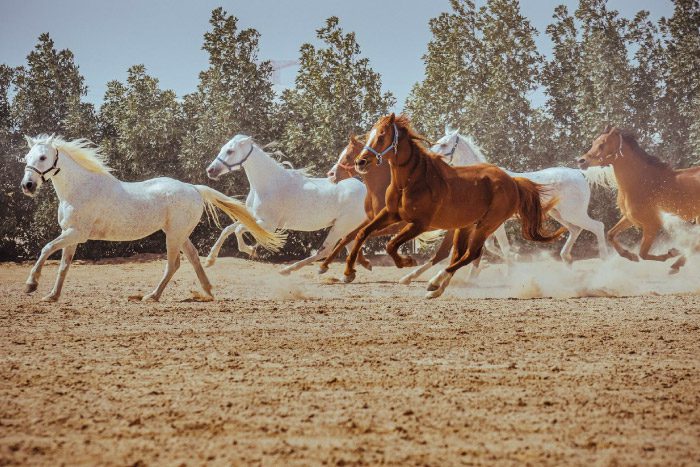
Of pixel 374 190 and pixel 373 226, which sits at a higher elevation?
pixel 374 190

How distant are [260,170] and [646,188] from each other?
5.59 m

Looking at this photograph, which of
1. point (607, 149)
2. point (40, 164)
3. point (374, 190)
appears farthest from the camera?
point (607, 149)

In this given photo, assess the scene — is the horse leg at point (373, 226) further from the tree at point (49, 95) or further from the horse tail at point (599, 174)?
the tree at point (49, 95)

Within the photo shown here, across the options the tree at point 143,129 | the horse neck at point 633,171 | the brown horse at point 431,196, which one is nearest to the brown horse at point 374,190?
the brown horse at point 431,196

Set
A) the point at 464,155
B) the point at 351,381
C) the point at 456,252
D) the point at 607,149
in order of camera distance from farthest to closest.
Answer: the point at 607,149 → the point at 464,155 → the point at 456,252 → the point at 351,381

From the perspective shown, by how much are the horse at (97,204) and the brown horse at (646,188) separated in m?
6.47

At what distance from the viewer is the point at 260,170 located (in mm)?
12570

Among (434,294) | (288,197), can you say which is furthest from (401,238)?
(288,197)

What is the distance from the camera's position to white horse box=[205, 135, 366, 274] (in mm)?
12297

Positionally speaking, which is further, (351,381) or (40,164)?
(40,164)

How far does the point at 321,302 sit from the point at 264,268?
6214mm

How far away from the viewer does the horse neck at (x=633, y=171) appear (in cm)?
1272

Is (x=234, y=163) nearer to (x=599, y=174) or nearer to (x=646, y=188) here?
(x=646, y=188)

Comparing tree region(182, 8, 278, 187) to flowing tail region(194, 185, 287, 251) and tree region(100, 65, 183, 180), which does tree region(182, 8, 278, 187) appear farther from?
flowing tail region(194, 185, 287, 251)
